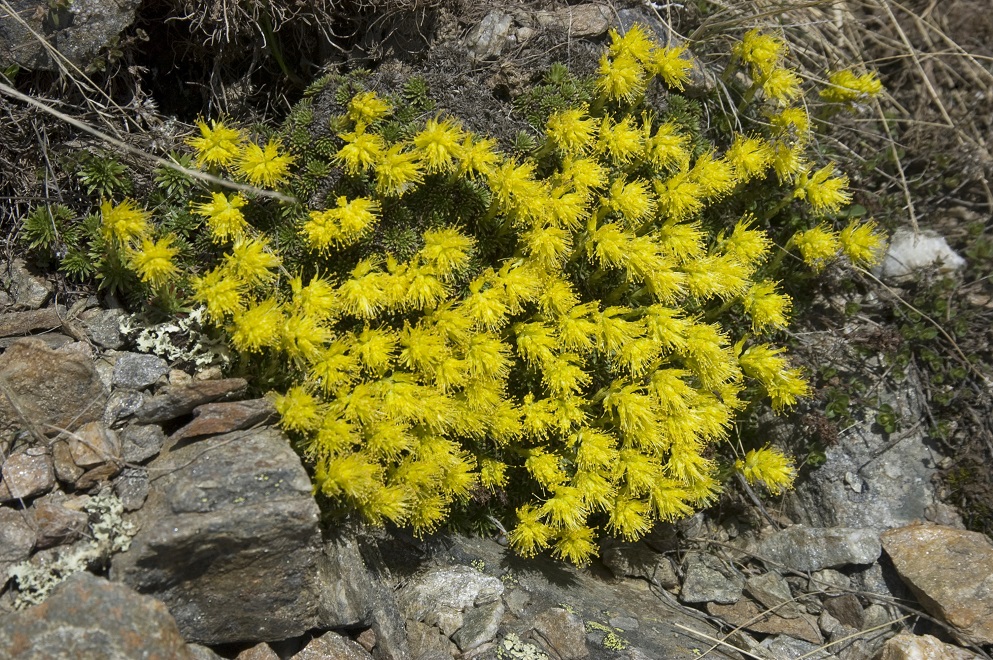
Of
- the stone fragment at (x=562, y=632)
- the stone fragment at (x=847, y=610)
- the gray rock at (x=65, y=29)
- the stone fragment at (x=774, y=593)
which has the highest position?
the gray rock at (x=65, y=29)

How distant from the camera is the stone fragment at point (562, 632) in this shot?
4219 mm

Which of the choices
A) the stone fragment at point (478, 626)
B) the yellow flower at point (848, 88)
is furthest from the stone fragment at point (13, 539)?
the yellow flower at point (848, 88)

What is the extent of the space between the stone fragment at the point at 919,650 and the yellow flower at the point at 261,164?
450 cm

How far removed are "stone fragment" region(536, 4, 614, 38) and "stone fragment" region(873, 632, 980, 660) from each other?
4307mm

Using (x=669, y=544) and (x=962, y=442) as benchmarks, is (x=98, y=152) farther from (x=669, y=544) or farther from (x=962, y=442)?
(x=962, y=442)

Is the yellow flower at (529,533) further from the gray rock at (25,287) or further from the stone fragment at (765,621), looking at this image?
the gray rock at (25,287)

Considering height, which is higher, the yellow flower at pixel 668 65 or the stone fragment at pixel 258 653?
the yellow flower at pixel 668 65

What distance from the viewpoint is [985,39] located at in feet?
23.0

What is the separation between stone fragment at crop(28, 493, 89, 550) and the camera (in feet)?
11.5

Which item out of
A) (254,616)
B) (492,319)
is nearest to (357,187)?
(492,319)

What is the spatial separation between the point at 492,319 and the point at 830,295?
2.92 metres

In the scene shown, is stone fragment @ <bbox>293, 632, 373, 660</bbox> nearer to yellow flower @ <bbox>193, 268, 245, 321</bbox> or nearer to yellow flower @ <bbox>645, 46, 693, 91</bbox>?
yellow flower @ <bbox>193, 268, 245, 321</bbox>

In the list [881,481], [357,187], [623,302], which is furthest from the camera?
[881,481]

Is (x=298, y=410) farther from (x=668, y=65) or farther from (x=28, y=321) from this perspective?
(x=668, y=65)
